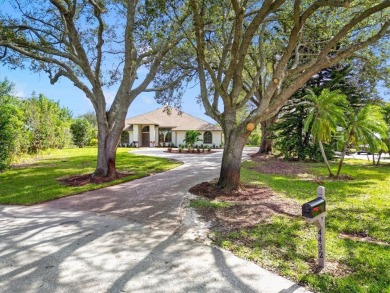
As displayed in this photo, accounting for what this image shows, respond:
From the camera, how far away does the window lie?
130 ft

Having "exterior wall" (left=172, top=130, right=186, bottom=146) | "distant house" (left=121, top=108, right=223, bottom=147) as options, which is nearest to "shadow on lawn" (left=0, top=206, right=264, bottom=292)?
"distant house" (left=121, top=108, right=223, bottom=147)

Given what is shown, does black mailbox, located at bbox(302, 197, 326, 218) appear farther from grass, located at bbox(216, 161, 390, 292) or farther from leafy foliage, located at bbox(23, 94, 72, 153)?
leafy foliage, located at bbox(23, 94, 72, 153)

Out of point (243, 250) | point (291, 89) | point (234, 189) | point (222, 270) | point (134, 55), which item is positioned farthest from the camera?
point (134, 55)

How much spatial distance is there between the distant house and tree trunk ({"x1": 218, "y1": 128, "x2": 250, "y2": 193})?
29.1m

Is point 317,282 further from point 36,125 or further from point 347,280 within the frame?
point 36,125

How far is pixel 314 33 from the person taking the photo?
1070 centimetres

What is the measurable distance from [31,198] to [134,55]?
7649 millimetres

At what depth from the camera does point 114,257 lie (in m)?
4.12

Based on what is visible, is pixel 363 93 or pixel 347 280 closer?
pixel 347 280

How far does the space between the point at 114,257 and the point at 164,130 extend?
36.1 meters

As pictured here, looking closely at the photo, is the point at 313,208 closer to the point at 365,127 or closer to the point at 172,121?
the point at 365,127

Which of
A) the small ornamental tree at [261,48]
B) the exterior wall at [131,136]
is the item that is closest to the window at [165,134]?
the exterior wall at [131,136]

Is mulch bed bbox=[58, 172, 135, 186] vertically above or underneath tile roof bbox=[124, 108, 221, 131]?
underneath

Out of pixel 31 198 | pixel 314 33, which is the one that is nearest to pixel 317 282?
pixel 31 198
